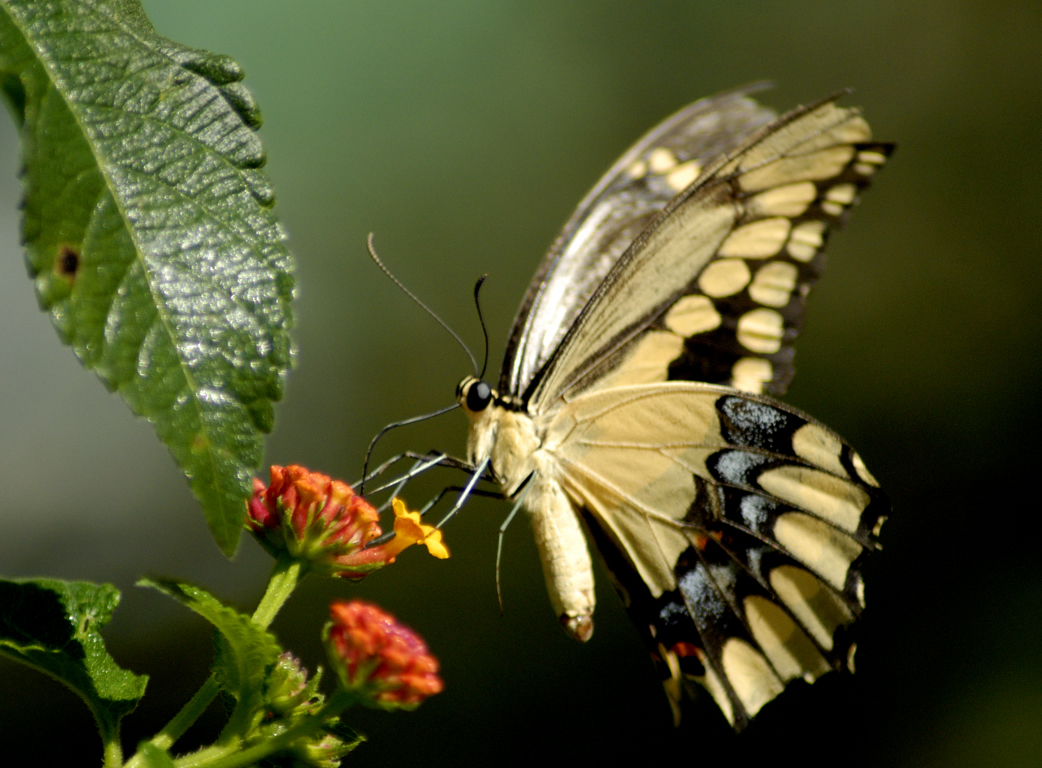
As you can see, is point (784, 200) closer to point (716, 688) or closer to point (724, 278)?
point (724, 278)

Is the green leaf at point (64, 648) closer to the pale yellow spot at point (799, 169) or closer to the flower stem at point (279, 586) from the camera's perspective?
the flower stem at point (279, 586)

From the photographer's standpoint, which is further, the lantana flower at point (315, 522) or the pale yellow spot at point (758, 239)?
the pale yellow spot at point (758, 239)

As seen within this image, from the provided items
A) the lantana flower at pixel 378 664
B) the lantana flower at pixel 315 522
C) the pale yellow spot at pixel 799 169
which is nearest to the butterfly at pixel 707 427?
the pale yellow spot at pixel 799 169

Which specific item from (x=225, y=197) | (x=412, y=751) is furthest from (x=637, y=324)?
(x=412, y=751)

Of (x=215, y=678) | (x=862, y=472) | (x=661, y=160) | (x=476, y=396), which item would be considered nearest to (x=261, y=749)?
(x=215, y=678)

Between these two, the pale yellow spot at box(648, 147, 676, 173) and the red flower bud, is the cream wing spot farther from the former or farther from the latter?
the red flower bud
